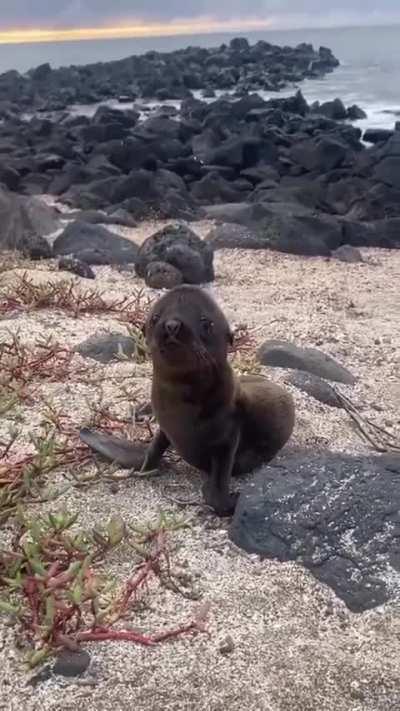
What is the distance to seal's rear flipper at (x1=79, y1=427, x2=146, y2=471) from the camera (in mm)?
3580

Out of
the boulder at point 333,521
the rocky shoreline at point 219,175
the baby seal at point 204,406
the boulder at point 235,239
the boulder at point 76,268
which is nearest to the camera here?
the boulder at point 333,521

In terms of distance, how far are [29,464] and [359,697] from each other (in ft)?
4.99

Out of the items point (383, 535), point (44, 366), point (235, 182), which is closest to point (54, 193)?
point (235, 182)

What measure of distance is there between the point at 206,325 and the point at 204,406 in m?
0.30

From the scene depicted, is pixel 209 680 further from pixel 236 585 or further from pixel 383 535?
pixel 383 535

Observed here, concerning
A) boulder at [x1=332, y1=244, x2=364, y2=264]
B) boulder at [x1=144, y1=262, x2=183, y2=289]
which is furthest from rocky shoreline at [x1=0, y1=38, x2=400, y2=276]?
boulder at [x1=144, y1=262, x2=183, y2=289]

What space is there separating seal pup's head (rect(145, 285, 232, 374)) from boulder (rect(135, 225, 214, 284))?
4.24m

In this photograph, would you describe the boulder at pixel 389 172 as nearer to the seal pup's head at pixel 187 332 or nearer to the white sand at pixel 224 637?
the white sand at pixel 224 637

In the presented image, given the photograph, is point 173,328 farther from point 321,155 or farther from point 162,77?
point 162,77

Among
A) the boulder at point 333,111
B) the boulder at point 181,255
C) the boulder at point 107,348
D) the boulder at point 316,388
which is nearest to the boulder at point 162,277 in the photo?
the boulder at point 181,255

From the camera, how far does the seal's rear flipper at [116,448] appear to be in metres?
3.58

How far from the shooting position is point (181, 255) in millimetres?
7520

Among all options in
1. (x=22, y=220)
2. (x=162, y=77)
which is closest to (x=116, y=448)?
(x=22, y=220)

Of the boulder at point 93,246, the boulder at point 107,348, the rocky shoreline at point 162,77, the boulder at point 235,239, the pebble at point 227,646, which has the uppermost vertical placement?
the pebble at point 227,646
